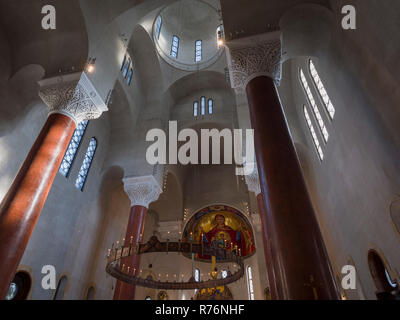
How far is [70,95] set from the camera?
22.5 feet

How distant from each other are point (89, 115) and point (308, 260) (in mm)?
6590

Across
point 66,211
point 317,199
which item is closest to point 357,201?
point 317,199

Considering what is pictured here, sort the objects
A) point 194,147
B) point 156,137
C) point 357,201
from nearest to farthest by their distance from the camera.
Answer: point 357,201 < point 156,137 < point 194,147

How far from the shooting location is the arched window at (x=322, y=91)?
311 inches

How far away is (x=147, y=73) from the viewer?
1419cm

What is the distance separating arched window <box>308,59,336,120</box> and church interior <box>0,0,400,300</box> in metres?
0.09

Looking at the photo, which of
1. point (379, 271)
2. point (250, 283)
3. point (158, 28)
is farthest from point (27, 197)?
point (158, 28)

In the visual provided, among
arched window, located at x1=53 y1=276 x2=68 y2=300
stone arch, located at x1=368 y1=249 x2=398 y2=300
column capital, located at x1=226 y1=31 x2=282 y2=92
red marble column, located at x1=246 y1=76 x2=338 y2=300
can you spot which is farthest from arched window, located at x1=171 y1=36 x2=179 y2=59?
stone arch, located at x1=368 y1=249 x2=398 y2=300

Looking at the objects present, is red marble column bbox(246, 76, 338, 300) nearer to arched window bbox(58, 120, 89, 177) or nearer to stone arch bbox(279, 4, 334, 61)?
stone arch bbox(279, 4, 334, 61)

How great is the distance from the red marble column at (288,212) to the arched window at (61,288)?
8952 millimetres

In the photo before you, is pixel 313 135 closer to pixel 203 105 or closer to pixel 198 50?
pixel 203 105

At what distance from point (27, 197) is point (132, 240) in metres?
5.57

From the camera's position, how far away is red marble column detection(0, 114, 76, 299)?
185 inches
